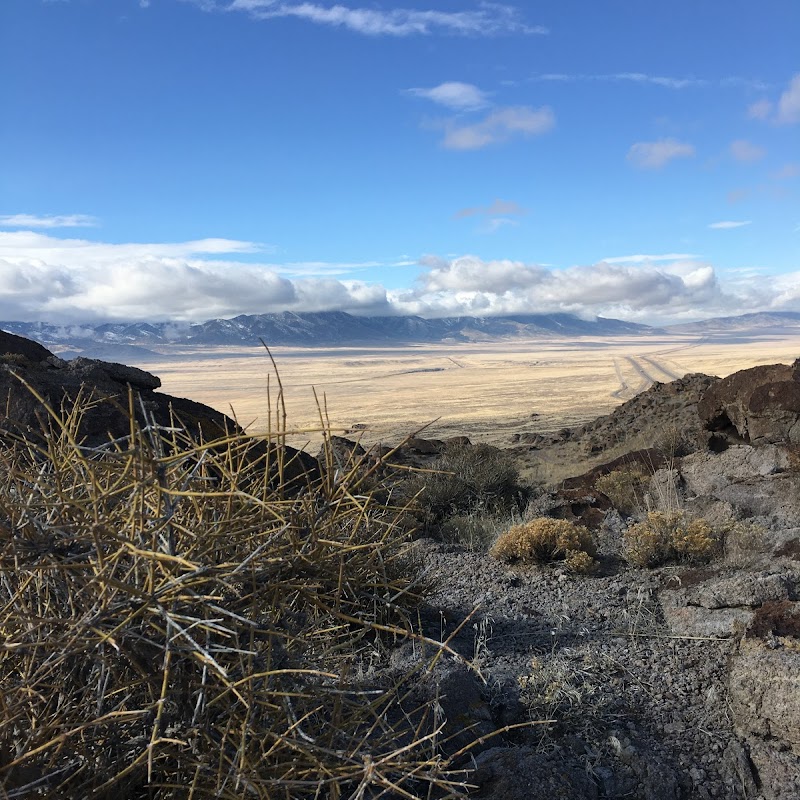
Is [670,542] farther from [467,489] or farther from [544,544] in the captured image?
[467,489]

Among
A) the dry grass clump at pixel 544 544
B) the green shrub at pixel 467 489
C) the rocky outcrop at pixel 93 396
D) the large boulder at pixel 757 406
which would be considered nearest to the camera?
the dry grass clump at pixel 544 544

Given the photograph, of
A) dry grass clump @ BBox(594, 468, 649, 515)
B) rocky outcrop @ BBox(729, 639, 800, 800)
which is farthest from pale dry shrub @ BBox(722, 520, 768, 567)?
dry grass clump @ BBox(594, 468, 649, 515)

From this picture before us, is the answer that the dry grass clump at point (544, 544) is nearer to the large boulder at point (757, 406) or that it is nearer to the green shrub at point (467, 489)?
the green shrub at point (467, 489)

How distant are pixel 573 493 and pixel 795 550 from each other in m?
4.48

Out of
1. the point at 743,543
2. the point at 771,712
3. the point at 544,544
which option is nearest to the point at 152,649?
the point at 771,712

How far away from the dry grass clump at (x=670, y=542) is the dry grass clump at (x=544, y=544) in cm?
42

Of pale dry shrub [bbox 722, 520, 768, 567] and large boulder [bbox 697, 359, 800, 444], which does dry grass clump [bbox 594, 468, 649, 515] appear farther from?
pale dry shrub [bbox 722, 520, 768, 567]

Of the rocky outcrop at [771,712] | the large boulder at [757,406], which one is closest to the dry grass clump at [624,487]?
the large boulder at [757,406]

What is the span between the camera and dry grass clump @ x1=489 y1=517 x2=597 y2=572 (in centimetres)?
657

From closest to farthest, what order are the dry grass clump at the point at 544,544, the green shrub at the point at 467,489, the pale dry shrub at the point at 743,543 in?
the pale dry shrub at the point at 743,543, the dry grass clump at the point at 544,544, the green shrub at the point at 467,489

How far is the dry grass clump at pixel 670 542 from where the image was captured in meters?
6.14

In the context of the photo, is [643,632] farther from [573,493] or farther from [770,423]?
[770,423]

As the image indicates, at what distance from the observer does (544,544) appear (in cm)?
666

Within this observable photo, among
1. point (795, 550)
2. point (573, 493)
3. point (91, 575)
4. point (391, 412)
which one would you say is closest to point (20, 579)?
point (91, 575)
